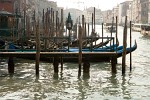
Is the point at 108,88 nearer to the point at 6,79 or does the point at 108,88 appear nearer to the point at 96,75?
the point at 96,75

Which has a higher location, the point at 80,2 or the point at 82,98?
the point at 80,2

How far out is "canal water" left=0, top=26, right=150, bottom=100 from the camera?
42.7 feet

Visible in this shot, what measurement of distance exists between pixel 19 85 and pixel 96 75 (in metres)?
4.66

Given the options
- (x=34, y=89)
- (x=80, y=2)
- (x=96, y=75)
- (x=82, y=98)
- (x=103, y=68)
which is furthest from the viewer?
(x=80, y=2)

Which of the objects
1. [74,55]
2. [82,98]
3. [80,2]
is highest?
[80,2]

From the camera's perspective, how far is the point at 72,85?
1496 centimetres

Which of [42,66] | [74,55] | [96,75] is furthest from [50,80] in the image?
[42,66]

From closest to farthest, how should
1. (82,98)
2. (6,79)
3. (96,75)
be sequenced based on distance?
1. (82,98)
2. (6,79)
3. (96,75)

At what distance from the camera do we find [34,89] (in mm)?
14023

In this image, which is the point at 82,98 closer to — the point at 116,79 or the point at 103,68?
the point at 116,79

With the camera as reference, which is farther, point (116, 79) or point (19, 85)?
point (116, 79)

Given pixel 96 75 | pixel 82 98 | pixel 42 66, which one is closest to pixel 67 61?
pixel 42 66

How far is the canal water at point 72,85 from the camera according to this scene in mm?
13023

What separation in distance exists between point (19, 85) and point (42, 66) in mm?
5704
